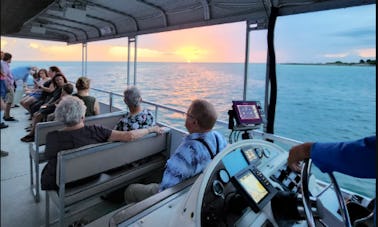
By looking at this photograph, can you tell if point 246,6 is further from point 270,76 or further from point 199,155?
point 199,155

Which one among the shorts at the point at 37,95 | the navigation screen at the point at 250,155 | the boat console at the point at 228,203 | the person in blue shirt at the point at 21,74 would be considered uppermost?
the person in blue shirt at the point at 21,74

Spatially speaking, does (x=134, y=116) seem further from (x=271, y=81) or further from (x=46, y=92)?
(x=46, y=92)

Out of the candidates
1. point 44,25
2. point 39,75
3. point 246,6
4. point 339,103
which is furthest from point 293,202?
point 339,103

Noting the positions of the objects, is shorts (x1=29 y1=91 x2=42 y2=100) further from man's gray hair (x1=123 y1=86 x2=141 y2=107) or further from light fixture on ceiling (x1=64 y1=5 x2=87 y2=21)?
man's gray hair (x1=123 y1=86 x2=141 y2=107)

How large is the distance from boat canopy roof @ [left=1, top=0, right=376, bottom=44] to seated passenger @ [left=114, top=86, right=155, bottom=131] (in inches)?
40.6

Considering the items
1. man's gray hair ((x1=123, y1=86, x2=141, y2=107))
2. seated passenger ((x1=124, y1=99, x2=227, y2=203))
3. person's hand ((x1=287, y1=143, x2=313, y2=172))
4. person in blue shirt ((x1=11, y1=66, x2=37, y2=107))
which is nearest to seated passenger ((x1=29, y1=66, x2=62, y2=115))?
person in blue shirt ((x1=11, y1=66, x2=37, y2=107))

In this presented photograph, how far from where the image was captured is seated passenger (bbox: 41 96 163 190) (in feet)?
5.78

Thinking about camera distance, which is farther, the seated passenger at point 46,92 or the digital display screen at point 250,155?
the seated passenger at point 46,92

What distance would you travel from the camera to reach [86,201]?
1791 millimetres

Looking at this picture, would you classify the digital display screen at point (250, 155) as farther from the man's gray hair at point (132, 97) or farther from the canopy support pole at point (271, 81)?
the man's gray hair at point (132, 97)

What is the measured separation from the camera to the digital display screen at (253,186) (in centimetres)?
92

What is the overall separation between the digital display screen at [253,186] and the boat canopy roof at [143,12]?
1.48 metres

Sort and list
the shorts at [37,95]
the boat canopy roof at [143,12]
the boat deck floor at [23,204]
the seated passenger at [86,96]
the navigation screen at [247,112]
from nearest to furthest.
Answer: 1. the navigation screen at [247,112]
2. the boat deck floor at [23,204]
3. the boat canopy roof at [143,12]
4. the seated passenger at [86,96]
5. the shorts at [37,95]

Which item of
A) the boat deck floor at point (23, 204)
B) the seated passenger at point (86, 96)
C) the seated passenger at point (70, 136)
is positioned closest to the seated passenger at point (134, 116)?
the seated passenger at point (70, 136)
